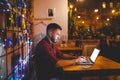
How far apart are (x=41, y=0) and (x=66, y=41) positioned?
166cm

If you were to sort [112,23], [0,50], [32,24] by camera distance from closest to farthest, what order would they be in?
[0,50] → [32,24] → [112,23]

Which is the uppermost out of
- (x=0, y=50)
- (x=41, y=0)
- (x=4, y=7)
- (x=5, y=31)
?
(x=41, y=0)

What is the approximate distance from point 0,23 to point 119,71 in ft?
5.88

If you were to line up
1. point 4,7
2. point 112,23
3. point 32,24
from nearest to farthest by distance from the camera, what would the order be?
1. point 4,7
2. point 32,24
3. point 112,23

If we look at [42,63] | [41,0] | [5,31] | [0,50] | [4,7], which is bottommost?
[42,63]

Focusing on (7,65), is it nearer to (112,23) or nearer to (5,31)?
(5,31)

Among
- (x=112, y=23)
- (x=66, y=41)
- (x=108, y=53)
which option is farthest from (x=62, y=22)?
(x=112, y=23)

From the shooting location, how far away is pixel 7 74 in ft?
10.2

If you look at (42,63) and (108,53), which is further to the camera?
(108,53)

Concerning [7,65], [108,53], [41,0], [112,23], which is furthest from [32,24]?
[112,23]

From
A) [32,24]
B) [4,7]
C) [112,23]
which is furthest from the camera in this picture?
[112,23]

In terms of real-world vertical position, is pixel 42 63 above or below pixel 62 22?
below

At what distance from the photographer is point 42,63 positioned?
3.12 m

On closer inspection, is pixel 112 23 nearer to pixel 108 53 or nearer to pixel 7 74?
pixel 108 53
